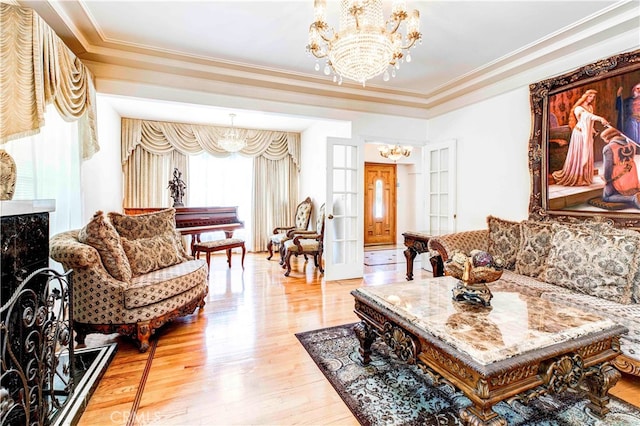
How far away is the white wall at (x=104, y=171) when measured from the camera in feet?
→ 12.0

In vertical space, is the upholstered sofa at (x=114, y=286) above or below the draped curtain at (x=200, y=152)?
below

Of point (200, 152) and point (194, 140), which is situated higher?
point (194, 140)

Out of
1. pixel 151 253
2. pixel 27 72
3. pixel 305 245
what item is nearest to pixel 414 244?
pixel 305 245

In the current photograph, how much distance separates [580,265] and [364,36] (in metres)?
2.57

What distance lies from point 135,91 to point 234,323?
9.30ft

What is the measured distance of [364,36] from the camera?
2.08 meters

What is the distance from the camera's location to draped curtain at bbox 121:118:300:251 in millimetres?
5773

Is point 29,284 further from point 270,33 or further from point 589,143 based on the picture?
point 589,143

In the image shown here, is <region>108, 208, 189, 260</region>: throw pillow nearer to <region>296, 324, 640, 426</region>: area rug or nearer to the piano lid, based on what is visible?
the piano lid

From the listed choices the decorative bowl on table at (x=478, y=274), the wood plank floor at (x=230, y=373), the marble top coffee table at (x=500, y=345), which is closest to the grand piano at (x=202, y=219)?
the wood plank floor at (x=230, y=373)

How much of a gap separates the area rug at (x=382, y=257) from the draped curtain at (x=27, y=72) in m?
4.93

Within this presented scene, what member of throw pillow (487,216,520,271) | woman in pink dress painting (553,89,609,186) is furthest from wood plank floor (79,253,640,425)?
woman in pink dress painting (553,89,609,186)

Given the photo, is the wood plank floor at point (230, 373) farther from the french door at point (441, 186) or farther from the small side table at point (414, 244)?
the french door at point (441, 186)

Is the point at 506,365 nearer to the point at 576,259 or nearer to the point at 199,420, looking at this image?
the point at 199,420
